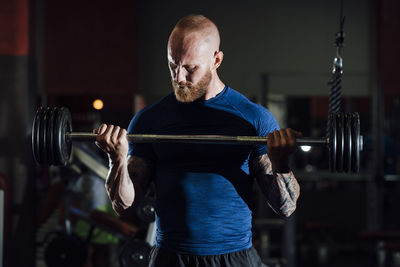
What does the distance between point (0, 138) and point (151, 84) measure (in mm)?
3307

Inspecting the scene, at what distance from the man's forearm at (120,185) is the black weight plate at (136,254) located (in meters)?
1.26

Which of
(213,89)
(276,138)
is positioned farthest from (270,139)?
(213,89)

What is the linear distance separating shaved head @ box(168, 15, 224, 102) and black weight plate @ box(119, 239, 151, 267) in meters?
1.41

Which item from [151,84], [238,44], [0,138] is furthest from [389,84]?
[0,138]

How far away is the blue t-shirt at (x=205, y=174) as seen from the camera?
57.6 inches


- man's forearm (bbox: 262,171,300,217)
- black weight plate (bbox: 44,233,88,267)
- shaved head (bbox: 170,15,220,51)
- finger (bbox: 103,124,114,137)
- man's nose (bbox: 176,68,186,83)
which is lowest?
black weight plate (bbox: 44,233,88,267)

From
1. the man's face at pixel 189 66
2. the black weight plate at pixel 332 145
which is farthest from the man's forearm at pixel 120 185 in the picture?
the black weight plate at pixel 332 145

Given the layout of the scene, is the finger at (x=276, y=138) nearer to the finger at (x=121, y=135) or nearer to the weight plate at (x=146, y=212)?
the finger at (x=121, y=135)

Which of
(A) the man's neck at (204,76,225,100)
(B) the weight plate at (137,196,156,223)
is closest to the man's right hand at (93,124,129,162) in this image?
(A) the man's neck at (204,76,225,100)

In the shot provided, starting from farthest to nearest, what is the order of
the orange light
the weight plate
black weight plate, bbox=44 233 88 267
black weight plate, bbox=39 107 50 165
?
the orange light < black weight plate, bbox=44 233 88 267 < the weight plate < black weight plate, bbox=39 107 50 165

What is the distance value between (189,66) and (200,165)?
271 millimetres

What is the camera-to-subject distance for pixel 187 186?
58.1 inches

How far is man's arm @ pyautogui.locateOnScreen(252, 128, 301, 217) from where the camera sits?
4.61 ft

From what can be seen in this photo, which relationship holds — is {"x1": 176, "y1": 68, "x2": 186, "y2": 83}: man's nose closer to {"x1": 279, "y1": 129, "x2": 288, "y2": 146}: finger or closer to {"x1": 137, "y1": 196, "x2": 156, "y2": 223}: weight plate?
{"x1": 279, "y1": 129, "x2": 288, "y2": 146}: finger
